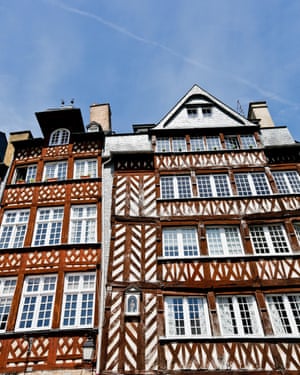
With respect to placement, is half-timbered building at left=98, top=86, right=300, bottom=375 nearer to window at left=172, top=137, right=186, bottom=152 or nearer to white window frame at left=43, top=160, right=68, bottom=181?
window at left=172, top=137, right=186, bottom=152

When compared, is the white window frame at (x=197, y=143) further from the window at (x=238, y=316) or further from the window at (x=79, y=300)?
the window at (x=79, y=300)

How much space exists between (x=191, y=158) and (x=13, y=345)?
9209 mm

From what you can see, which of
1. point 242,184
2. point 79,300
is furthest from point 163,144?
point 79,300

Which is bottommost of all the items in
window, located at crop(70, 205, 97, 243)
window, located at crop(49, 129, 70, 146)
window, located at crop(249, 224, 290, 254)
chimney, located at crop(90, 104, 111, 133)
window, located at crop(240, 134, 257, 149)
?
window, located at crop(249, 224, 290, 254)

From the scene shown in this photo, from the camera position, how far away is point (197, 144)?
47.2 feet

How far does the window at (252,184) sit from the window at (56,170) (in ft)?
23.7

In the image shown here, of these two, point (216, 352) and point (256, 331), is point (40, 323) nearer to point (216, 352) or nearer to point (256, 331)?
point (216, 352)

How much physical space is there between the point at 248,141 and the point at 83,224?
26.0 ft

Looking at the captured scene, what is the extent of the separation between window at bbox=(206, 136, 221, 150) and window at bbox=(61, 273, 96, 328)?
7.29 meters

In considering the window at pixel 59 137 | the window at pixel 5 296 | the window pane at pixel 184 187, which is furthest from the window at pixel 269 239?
the window at pixel 59 137

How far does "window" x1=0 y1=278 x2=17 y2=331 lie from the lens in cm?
1045

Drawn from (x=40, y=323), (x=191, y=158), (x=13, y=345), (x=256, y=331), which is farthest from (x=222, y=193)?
(x=13, y=345)

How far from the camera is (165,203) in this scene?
12367 mm

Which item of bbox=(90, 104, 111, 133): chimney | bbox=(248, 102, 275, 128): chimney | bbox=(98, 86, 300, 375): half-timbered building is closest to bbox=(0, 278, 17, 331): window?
bbox=(98, 86, 300, 375): half-timbered building
